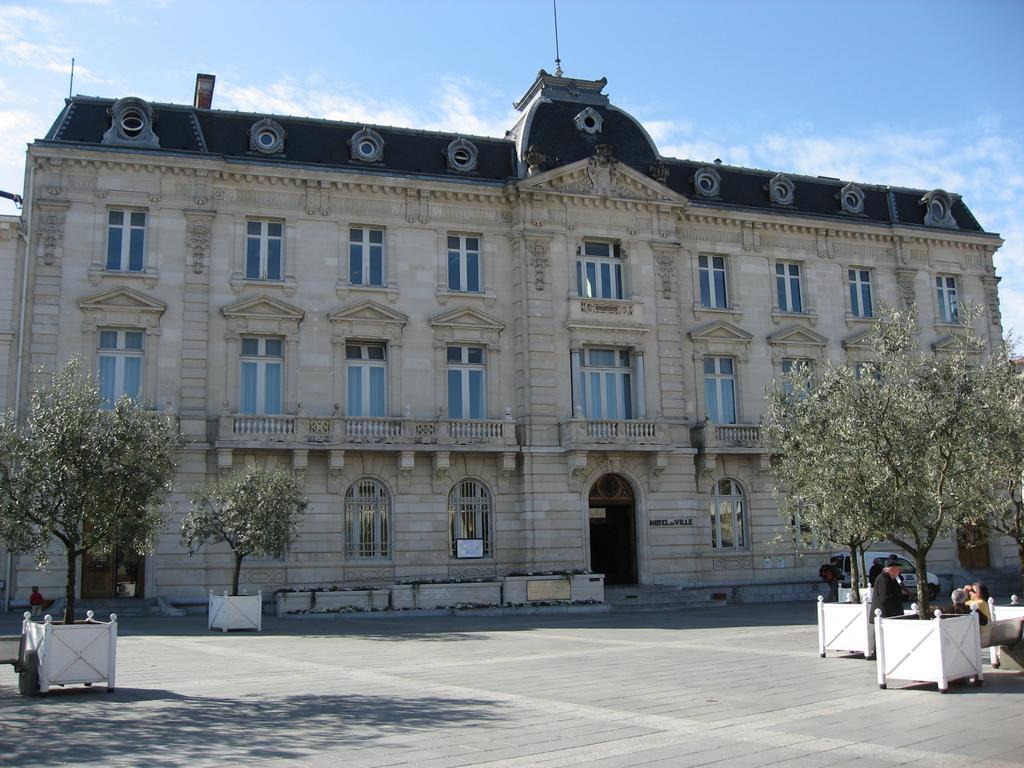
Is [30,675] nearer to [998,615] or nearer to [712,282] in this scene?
[998,615]

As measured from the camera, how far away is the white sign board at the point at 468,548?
106 feet

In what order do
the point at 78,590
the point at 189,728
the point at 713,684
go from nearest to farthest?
the point at 189,728 → the point at 713,684 → the point at 78,590

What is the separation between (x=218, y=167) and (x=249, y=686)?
2172cm

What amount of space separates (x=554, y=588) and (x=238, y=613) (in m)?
10.4

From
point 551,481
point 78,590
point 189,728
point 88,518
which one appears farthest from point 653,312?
point 189,728

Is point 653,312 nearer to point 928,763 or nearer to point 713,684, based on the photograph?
point 713,684

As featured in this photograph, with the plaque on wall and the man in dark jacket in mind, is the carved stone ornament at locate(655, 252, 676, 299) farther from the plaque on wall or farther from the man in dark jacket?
the man in dark jacket

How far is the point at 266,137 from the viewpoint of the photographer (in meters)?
33.2

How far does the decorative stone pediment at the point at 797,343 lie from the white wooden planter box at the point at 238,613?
73.0 ft

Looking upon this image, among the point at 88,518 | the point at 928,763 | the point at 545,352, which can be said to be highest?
the point at 545,352

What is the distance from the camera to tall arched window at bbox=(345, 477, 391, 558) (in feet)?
104

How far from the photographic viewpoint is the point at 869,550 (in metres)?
36.2

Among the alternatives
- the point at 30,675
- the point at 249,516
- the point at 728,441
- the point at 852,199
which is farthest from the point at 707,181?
the point at 30,675

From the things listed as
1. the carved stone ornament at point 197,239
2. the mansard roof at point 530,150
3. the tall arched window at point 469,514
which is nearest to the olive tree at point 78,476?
the carved stone ornament at point 197,239
